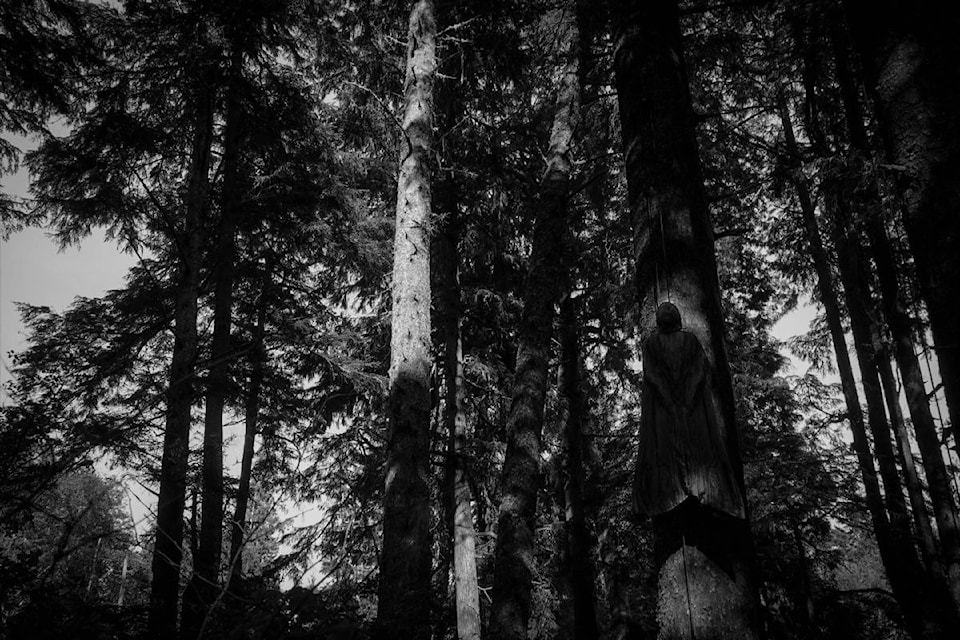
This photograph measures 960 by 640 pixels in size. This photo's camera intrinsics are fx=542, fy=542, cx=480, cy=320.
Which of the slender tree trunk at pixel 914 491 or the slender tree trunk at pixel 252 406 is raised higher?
the slender tree trunk at pixel 252 406

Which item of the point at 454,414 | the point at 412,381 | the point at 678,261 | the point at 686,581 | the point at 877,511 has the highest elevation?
the point at 454,414

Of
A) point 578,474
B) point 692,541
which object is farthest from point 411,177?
point 578,474

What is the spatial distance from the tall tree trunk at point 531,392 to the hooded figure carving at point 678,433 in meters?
2.98

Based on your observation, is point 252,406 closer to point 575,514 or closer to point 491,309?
point 491,309

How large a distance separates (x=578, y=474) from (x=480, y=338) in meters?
3.99

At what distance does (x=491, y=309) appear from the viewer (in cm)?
1242

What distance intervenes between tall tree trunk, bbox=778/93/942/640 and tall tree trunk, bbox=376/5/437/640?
5.17 metres

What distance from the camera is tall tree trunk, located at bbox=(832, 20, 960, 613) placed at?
24.0 ft

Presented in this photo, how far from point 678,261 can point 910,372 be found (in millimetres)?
7458

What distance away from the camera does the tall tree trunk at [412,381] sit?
516 centimetres

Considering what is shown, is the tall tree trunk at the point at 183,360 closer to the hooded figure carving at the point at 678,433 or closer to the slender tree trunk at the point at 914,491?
the hooded figure carving at the point at 678,433

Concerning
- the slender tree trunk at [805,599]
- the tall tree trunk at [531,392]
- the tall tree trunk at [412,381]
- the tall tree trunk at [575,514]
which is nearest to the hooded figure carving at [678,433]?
the tall tree trunk at [412,381]

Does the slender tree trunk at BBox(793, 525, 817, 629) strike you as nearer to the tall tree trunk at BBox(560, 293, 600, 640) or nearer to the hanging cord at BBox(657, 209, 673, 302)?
the tall tree trunk at BBox(560, 293, 600, 640)

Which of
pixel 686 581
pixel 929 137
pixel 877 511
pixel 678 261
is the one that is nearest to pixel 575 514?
pixel 877 511
